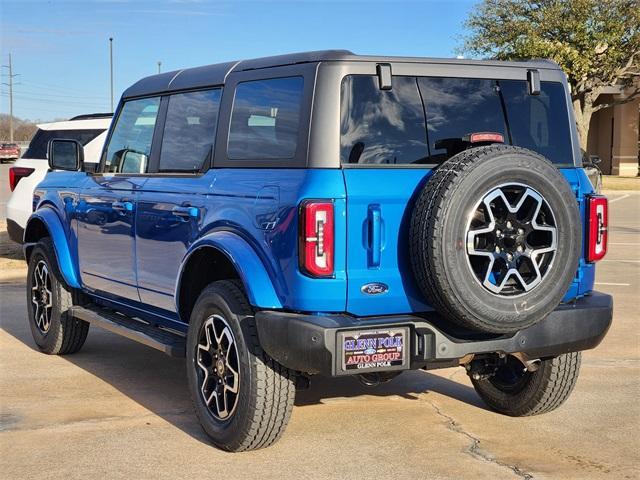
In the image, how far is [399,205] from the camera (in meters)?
4.62

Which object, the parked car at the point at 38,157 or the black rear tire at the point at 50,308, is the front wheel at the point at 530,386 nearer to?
the black rear tire at the point at 50,308

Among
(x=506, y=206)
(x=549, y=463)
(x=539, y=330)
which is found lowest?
(x=549, y=463)

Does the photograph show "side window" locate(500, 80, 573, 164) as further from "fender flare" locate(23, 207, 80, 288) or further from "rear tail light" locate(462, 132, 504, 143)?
"fender flare" locate(23, 207, 80, 288)

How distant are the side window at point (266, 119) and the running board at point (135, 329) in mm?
1176

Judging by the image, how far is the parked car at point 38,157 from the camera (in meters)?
11.7

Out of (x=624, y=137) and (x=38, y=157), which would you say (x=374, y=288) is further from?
(x=624, y=137)

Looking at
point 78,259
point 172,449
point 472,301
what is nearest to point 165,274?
point 172,449

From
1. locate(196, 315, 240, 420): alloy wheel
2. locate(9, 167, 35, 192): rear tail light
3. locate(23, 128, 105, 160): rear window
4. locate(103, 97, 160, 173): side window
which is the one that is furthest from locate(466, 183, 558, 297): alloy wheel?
locate(9, 167, 35, 192): rear tail light

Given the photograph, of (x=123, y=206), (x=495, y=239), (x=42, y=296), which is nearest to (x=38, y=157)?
(x=42, y=296)

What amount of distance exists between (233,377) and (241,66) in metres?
1.73

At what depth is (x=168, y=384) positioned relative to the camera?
21.5 feet

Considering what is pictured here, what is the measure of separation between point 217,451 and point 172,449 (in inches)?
9.4

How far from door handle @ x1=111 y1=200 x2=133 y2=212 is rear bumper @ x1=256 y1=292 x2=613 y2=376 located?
70.9 inches

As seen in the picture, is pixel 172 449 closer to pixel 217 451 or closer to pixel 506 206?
pixel 217 451
